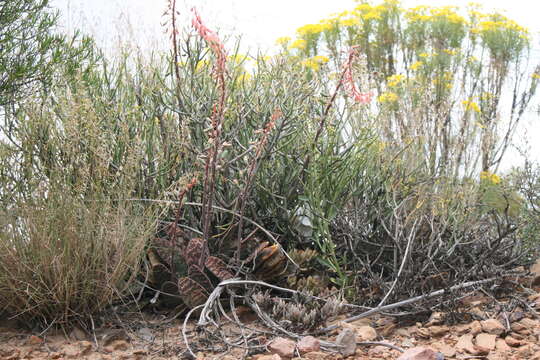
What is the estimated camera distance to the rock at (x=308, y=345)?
2.55 metres

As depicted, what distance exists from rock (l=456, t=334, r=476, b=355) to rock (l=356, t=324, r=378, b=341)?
1.13 feet

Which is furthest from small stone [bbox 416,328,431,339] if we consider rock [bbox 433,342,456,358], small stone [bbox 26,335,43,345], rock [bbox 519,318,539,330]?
small stone [bbox 26,335,43,345]

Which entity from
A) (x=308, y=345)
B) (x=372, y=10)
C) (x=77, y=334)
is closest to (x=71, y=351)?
(x=77, y=334)

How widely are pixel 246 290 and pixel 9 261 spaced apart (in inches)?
43.5

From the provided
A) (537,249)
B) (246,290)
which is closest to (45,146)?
(246,290)

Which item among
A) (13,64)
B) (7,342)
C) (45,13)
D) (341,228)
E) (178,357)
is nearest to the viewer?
(178,357)

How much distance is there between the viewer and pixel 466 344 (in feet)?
8.51

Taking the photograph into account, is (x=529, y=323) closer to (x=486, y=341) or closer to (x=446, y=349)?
(x=486, y=341)

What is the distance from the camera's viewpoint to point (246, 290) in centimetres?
323

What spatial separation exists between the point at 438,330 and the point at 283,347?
708 millimetres

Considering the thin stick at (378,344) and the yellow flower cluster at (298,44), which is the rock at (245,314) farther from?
the yellow flower cluster at (298,44)

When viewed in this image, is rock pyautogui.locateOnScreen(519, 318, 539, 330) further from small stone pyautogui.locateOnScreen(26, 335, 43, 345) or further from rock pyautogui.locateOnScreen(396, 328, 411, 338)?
small stone pyautogui.locateOnScreen(26, 335, 43, 345)

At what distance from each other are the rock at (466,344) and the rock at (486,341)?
0.03m

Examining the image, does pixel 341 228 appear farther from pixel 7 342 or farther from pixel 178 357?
pixel 7 342
